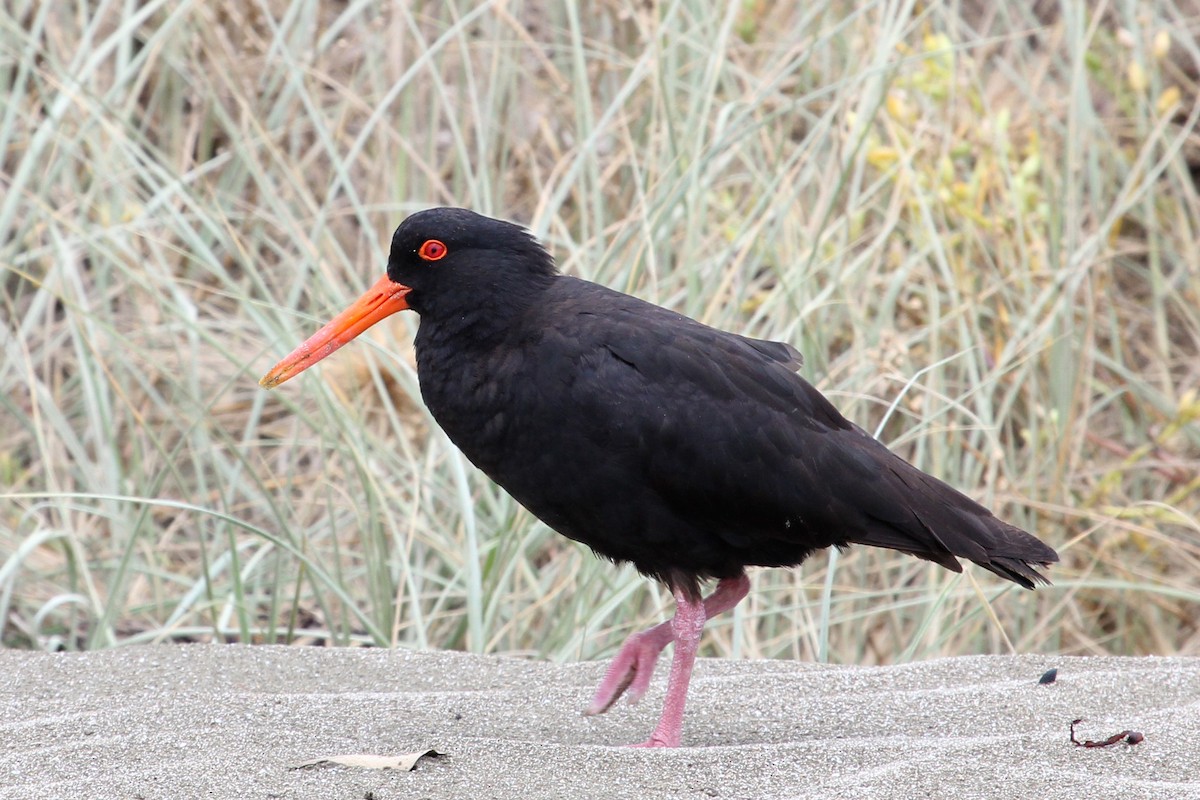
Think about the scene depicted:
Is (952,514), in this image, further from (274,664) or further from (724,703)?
(274,664)

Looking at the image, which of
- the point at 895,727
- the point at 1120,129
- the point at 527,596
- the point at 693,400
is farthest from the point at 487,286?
the point at 1120,129

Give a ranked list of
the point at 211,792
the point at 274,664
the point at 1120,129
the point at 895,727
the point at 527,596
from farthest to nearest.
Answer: the point at 1120,129, the point at 527,596, the point at 274,664, the point at 895,727, the point at 211,792

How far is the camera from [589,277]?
5375 mm

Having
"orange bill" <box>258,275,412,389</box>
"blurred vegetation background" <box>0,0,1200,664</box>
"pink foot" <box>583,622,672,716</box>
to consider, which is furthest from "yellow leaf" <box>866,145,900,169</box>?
"pink foot" <box>583,622,672,716</box>

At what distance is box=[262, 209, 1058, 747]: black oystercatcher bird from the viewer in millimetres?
3227

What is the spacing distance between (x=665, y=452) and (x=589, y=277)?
2229mm

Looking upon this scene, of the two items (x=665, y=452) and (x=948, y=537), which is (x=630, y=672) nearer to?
(x=665, y=452)

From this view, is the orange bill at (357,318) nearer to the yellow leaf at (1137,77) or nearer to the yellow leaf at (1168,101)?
the yellow leaf at (1168,101)

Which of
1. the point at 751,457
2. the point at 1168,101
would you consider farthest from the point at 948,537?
the point at 1168,101

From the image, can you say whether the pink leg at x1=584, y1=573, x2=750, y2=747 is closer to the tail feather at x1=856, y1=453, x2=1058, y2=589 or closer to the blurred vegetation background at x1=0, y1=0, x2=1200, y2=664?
the tail feather at x1=856, y1=453, x2=1058, y2=589

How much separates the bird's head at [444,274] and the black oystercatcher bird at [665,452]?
11mm

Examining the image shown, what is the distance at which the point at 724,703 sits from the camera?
3518mm

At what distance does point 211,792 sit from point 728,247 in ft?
10.1

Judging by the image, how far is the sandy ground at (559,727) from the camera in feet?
8.58
